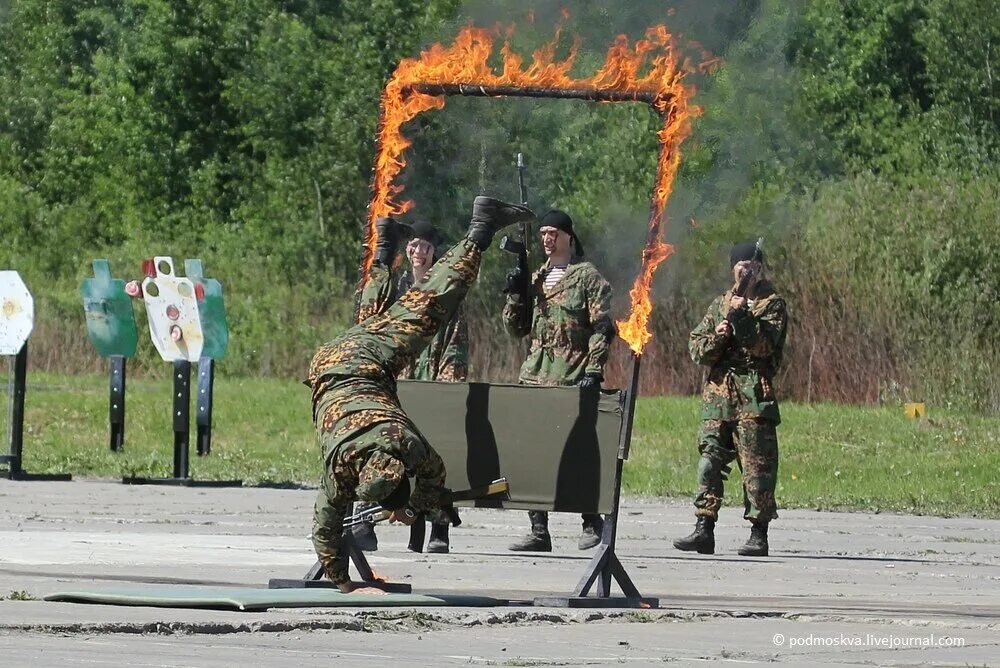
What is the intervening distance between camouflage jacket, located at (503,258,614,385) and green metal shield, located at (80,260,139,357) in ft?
36.3

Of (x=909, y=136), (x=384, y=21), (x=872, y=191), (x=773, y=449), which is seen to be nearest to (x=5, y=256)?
(x=384, y=21)

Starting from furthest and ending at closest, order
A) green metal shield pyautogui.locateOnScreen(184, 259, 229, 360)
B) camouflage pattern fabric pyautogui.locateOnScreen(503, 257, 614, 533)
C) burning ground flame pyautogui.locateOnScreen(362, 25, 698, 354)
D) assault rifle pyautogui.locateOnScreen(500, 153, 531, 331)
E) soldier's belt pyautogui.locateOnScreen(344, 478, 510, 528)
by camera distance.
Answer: green metal shield pyautogui.locateOnScreen(184, 259, 229, 360)
camouflage pattern fabric pyautogui.locateOnScreen(503, 257, 614, 533)
assault rifle pyautogui.locateOnScreen(500, 153, 531, 331)
burning ground flame pyautogui.locateOnScreen(362, 25, 698, 354)
soldier's belt pyautogui.locateOnScreen(344, 478, 510, 528)

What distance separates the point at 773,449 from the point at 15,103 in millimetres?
49443

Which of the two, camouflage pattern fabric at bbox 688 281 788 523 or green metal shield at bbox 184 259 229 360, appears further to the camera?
green metal shield at bbox 184 259 229 360

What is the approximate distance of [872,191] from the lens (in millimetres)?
34219

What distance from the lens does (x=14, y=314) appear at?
22094mm

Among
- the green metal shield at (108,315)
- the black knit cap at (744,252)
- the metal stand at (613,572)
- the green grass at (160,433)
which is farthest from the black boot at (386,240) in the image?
the green metal shield at (108,315)

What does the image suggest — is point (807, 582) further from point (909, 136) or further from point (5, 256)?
point (5, 256)

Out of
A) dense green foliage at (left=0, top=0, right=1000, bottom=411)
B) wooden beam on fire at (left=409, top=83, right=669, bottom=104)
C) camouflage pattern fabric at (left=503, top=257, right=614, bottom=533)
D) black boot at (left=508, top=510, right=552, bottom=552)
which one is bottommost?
black boot at (left=508, top=510, right=552, bottom=552)

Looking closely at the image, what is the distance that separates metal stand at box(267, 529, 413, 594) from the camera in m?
11.2

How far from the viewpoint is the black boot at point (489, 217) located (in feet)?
Answer: 37.2

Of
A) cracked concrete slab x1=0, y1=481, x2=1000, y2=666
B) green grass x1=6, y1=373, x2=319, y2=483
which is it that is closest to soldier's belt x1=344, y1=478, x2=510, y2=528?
cracked concrete slab x1=0, y1=481, x2=1000, y2=666

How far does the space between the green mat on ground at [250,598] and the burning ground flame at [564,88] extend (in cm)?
170

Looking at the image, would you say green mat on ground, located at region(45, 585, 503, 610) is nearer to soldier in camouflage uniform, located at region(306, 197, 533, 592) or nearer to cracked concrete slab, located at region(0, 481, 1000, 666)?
cracked concrete slab, located at region(0, 481, 1000, 666)
